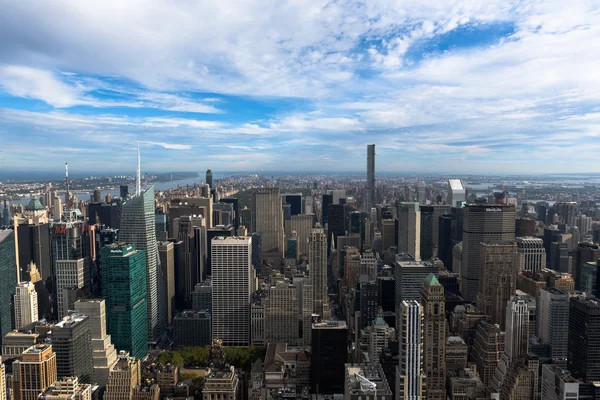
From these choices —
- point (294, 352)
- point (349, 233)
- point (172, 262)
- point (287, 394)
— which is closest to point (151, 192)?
point (172, 262)

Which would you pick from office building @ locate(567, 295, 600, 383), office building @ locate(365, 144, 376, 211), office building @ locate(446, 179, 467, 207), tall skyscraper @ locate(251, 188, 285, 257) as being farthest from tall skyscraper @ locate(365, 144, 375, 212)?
office building @ locate(567, 295, 600, 383)

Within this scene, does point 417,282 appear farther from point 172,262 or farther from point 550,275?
point 172,262

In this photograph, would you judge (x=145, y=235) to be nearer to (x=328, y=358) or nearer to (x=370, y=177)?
(x=328, y=358)

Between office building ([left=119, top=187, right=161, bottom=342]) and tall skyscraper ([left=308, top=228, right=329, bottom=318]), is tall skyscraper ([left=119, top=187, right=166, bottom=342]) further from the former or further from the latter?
tall skyscraper ([left=308, top=228, right=329, bottom=318])

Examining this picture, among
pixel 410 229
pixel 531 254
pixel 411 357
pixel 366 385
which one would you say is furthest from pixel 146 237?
pixel 531 254

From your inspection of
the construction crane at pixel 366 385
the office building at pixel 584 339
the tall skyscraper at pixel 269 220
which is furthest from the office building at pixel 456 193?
the construction crane at pixel 366 385

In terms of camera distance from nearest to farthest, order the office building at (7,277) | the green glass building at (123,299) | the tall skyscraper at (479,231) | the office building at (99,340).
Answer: the office building at (99,340) → the office building at (7,277) → the green glass building at (123,299) → the tall skyscraper at (479,231)

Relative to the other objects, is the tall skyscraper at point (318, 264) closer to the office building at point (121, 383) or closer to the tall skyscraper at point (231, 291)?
the tall skyscraper at point (231, 291)
